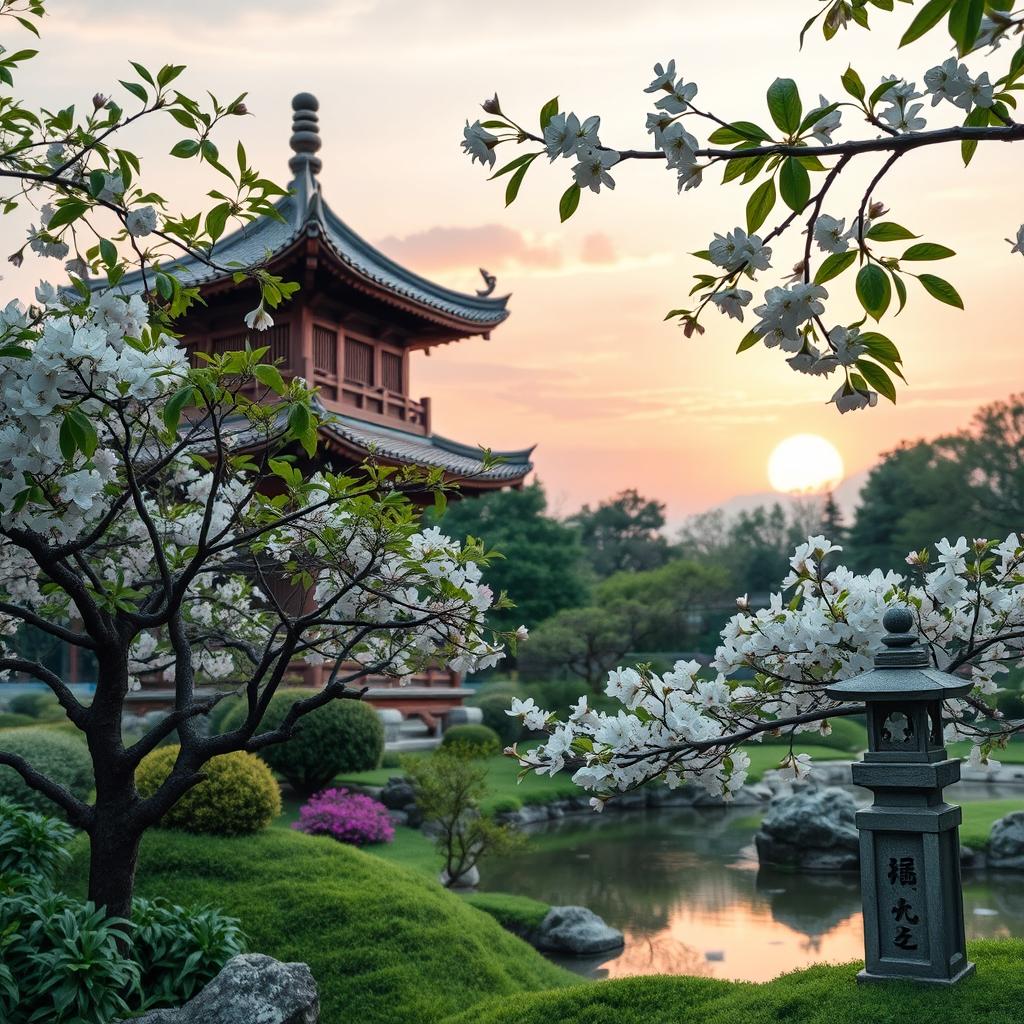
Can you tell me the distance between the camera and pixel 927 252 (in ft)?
6.65

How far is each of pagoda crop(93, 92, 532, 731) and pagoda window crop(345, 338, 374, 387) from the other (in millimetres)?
19

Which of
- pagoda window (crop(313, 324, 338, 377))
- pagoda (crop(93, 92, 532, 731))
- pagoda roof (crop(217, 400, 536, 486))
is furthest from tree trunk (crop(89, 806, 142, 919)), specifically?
pagoda window (crop(313, 324, 338, 377))

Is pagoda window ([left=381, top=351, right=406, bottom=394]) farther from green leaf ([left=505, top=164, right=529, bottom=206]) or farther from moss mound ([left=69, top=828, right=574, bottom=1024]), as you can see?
green leaf ([left=505, top=164, right=529, bottom=206])

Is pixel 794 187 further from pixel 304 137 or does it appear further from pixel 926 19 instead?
pixel 304 137

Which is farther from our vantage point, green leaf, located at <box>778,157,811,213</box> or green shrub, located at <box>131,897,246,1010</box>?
green shrub, located at <box>131,897,246,1010</box>

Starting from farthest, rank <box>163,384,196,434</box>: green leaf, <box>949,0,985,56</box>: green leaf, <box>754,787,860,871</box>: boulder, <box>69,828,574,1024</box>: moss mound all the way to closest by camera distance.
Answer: <box>754,787,860,871</box>: boulder, <box>69,828,574,1024</box>: moss mound, <box>163,384,196,434</box>: green leaf, <box>949,0,985,56</box>: green leaf

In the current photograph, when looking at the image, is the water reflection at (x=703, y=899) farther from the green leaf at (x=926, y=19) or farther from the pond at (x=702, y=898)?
the green leaf at (x=926, y=19)

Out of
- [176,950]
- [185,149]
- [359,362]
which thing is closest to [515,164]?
[185,149]

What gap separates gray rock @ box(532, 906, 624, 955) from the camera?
990 centimetres

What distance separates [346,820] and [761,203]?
11072mm

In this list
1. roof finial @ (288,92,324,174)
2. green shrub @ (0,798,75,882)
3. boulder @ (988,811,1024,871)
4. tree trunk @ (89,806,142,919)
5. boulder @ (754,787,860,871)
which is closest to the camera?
tree trunk @ (89,806,142,919)

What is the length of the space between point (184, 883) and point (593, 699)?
64.8 feet

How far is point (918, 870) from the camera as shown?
4.97 m

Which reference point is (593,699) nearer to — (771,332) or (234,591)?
(234,591)
